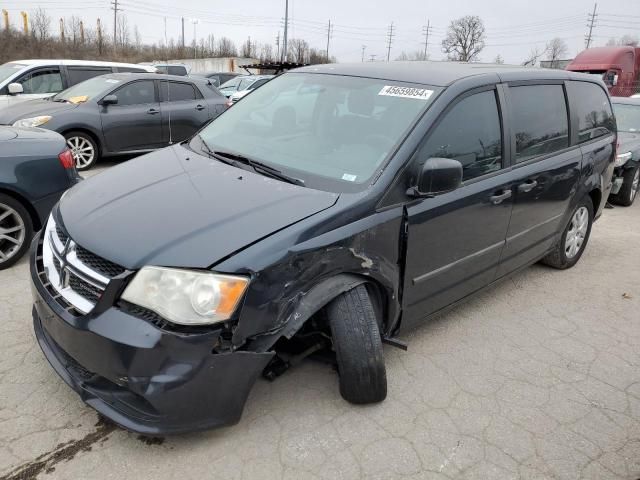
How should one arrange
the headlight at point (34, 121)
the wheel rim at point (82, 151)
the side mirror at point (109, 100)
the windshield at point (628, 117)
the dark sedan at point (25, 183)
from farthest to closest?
the windshield at point (628, 117), the side mirror at point (109, 100), the wheel rim at point (82, 151), the headlight at point (34, 121), the dark sedan at point (25, 183)

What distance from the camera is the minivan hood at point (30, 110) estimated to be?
7319 mm

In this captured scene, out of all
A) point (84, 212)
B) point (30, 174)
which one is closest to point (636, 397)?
point (84, 212)

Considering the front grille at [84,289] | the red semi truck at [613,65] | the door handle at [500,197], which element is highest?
the red semi truck at [613,65]

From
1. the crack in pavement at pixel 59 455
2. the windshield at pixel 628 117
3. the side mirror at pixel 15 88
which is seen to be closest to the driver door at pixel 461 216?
the crack in pavement at pixel 59 455

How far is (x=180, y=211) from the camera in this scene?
2.37 metres

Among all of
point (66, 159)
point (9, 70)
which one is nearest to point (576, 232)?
point (66, 159)

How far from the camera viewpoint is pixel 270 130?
3232 mm

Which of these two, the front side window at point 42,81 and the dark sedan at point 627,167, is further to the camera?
the front side window at point 42,81

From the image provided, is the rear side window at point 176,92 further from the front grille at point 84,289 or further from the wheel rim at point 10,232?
the front grille at point 84,289

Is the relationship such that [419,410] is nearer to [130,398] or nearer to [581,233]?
[130,398]

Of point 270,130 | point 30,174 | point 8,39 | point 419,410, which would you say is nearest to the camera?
point 419,410

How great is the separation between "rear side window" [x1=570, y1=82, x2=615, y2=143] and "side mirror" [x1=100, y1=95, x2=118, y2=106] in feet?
21.8

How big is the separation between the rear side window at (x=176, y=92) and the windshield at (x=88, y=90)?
75cm

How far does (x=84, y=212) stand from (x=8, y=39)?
42.8 meters
